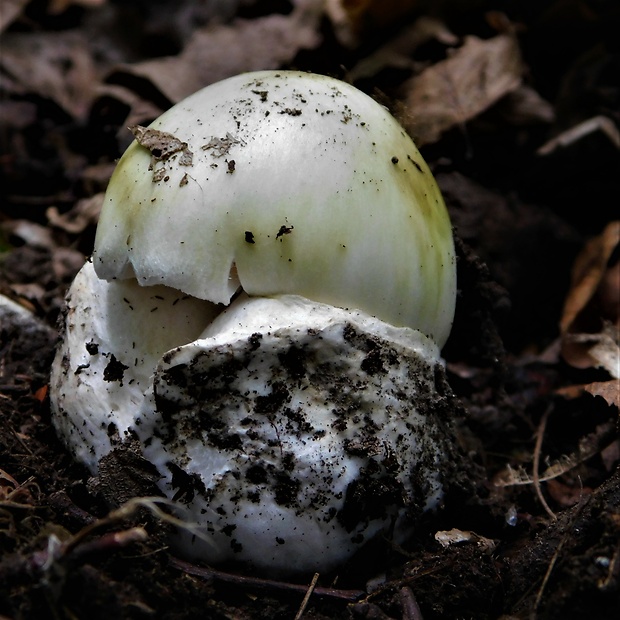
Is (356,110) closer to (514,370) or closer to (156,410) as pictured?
(156,410)

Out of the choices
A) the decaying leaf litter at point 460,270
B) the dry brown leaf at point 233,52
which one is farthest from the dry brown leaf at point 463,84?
the dry brown leaf at point 233,52

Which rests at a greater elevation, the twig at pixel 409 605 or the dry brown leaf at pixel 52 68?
the dry brown leaf at pixel 52 68

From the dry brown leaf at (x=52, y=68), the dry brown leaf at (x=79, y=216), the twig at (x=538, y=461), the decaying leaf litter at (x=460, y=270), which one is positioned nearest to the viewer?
the decaying leaf litter at (x=460, y=270)

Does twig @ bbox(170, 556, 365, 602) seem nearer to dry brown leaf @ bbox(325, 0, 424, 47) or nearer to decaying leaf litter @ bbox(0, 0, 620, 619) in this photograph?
decaying leaf litter @ bbox(0, 0, 620, 619)

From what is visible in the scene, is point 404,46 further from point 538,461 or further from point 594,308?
point 538,461

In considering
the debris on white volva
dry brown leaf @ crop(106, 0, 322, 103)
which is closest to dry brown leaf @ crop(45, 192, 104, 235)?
dry brown leaf @ crop(106, 0, 322, 103)

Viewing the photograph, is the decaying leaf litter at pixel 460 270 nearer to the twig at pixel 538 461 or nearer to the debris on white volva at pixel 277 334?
the twig at pixel 538 461

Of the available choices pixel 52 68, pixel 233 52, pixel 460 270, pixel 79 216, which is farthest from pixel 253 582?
pixel 52 68
